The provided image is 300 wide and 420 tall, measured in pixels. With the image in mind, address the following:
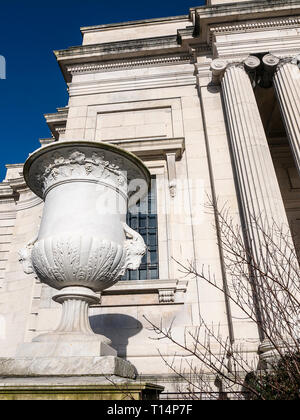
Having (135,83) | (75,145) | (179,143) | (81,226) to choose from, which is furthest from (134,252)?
(135,83)

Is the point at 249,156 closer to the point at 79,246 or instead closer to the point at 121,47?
the point at 79,246

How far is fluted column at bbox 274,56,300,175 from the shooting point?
8539mm

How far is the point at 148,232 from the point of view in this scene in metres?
9.20

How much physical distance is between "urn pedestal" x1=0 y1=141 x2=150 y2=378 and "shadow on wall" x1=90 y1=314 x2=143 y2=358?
11.7 ft

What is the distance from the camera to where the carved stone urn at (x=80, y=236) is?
366cm

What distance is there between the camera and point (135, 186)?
534 centimetres

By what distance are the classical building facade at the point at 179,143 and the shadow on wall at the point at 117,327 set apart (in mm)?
25

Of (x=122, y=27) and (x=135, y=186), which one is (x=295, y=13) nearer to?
(x=122, y=27)

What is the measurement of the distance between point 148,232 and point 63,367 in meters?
6.17

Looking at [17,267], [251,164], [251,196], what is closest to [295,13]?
[251,164]

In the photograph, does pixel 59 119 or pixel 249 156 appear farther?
pixel 59 119

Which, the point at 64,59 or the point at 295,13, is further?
the point at 64,59

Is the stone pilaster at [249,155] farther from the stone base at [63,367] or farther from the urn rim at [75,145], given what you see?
the stone base at [63,367]
